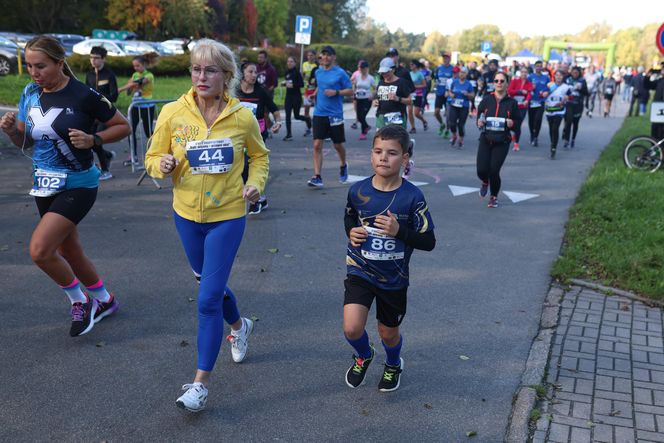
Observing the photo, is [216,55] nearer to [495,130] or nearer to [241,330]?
[241,330]

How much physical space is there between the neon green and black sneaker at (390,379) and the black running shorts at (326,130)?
6.79 meters

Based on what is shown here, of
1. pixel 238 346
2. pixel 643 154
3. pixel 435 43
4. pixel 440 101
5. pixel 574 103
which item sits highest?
pixel 435 43

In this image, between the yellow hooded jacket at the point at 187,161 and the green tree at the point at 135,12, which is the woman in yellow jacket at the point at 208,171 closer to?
the yellow hooded jacket at the point at 187,161

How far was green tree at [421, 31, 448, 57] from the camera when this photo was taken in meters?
160

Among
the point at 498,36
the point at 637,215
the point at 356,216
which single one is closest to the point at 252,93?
the point at 637,215

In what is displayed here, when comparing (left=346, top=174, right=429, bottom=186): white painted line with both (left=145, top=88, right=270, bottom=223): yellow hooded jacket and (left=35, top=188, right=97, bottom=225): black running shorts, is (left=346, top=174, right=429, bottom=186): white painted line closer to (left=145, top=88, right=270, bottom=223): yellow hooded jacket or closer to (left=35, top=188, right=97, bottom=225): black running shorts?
(left=35, top=188, right=97, bottom=225): black running shorts

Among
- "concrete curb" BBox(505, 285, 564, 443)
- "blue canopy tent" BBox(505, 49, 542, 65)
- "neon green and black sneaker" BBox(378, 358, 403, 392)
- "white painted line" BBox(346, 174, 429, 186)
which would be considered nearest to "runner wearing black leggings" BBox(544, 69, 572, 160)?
"white painted line" BBox(346, 174, 429, 186)

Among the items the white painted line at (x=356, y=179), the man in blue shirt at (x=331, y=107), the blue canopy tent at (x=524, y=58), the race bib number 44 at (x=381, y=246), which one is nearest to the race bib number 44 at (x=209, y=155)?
the race bib number 44 at (x=381, y=246)

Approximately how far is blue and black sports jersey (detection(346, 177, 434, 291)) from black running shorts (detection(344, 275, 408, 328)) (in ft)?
0.12

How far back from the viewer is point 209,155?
144 inches

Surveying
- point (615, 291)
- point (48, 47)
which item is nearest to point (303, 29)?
point (615, 291)

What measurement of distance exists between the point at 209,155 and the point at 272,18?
233 ft

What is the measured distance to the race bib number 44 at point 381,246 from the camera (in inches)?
142

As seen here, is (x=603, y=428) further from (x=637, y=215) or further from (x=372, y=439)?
(x=637, y=215)
